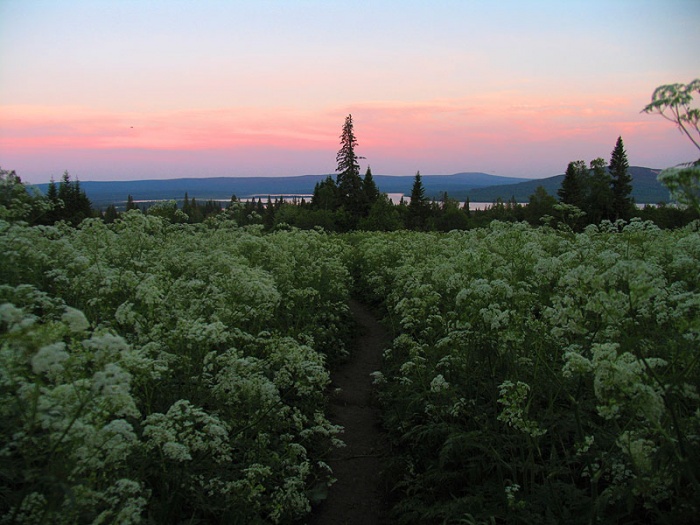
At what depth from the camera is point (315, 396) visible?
8.27 metres

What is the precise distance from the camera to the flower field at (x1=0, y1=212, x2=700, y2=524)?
3.29 m

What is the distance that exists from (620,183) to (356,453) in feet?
244

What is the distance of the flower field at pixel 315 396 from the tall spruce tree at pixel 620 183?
64174mm

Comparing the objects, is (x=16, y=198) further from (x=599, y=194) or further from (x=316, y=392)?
(x=599, y=194)

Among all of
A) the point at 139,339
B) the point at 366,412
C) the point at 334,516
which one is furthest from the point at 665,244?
the point at 139,339

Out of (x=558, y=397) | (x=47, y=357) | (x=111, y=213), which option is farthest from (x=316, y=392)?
(x=111, y=213)

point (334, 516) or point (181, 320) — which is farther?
point (334, 516)

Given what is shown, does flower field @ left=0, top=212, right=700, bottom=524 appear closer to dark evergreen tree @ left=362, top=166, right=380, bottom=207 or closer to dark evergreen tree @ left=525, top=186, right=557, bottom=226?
dark evergreen tree @ left=525, top=186, right=557, bottom=226

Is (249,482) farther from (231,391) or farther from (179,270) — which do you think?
(179,270)

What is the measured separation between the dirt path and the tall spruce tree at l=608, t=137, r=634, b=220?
211 feet

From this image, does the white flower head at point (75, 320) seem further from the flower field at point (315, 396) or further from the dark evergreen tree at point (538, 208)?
the dark evergreen tree at point (538, 208)

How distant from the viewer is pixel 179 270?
10422 mm

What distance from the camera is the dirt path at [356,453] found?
6.30 meters

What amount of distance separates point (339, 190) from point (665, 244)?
66.1 m
